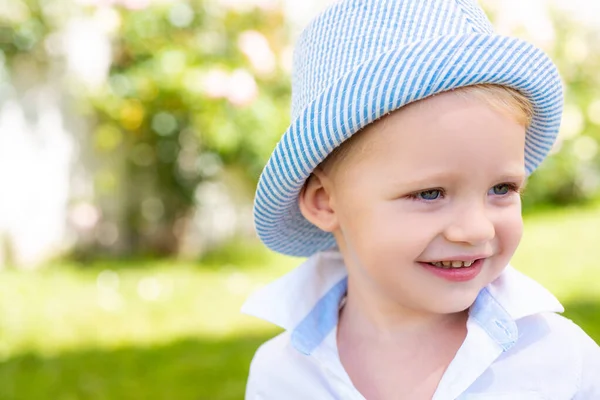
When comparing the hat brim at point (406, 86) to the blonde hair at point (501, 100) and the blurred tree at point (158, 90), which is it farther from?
the blurred tree at point (158, 90)

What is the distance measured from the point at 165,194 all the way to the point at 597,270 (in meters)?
3.27

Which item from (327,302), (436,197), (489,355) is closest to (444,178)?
(436,197)

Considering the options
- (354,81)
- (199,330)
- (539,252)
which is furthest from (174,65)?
(354,81)

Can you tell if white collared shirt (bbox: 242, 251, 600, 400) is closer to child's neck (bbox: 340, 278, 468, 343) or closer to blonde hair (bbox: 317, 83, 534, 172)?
child's neck (bbox: 340, 278, 468, 343)

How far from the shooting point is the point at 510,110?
1.56m

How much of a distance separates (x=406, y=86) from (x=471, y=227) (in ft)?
0.98

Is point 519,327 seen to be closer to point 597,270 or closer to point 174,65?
point 597,270

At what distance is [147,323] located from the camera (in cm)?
435

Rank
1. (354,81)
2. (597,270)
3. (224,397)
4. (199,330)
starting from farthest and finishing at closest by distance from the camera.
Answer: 1. (597,270)
2. (199,330)
3. (224,397)
4. (354,81)

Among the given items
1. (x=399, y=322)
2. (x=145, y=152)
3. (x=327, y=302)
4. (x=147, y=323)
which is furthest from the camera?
(x=145, y=152)

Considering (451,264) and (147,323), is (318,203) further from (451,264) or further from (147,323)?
(147,323)

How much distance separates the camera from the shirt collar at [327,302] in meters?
1.71

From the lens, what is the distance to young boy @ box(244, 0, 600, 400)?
5.02ft

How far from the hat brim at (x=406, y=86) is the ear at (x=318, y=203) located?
5 cm
